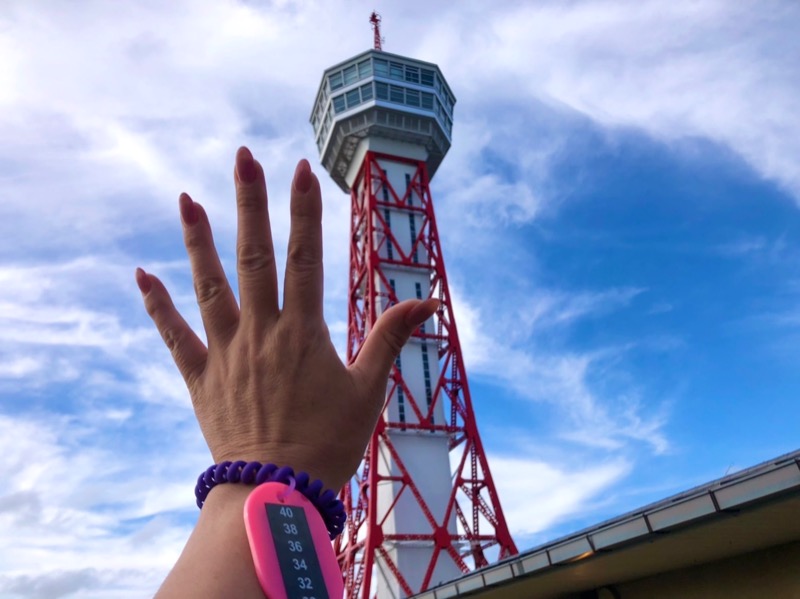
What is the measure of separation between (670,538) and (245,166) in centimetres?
822

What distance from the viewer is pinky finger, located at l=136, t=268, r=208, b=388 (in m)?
2.73

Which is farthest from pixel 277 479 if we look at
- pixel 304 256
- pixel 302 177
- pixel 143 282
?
pixel 143 282

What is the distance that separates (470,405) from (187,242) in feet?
105

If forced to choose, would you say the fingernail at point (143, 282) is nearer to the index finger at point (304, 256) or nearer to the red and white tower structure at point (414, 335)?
the index finger at point (304, 256)

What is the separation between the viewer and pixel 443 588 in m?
13.1

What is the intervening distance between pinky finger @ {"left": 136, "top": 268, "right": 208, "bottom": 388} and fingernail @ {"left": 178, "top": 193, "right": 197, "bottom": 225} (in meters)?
0.42

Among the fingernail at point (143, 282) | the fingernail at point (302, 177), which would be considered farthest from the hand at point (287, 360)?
the fingernail at point (143, 282)

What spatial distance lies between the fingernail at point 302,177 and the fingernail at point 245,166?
0.16 metres

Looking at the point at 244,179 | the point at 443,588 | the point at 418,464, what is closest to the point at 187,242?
the point at 244,179

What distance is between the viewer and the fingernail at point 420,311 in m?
2.55

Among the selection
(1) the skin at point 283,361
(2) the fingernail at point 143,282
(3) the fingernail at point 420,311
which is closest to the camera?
(1) the skin at point 283,361

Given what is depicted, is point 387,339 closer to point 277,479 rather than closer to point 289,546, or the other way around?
point 277,479

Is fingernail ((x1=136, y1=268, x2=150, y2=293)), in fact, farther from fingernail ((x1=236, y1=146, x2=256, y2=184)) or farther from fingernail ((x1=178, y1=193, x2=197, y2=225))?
fingernail ((x1=236, y1=146, x2=256, y2=184))

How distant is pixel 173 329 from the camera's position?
2812mm
